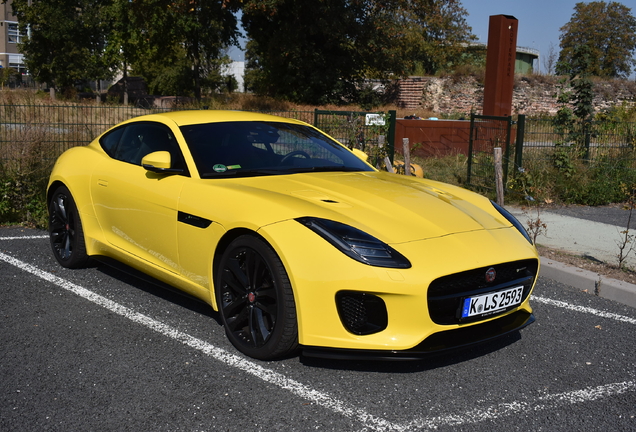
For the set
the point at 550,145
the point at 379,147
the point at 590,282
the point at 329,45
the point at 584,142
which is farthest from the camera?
the point at 329,45

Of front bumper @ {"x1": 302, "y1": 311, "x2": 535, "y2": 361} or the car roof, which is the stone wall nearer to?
the car roof

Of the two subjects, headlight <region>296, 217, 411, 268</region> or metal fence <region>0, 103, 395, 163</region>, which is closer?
headlight <region>296, 217, 411, 268</region>

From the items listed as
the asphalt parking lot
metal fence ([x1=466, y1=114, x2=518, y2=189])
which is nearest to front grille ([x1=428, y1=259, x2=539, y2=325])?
the asphalt parking lot

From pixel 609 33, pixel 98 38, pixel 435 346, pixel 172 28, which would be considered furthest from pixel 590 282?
pixel 609 33

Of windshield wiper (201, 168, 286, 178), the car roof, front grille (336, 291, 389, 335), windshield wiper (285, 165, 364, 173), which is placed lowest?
front grille (336, 291, 389, 335)

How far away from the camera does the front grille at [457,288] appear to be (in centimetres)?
322

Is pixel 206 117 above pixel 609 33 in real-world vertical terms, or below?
below

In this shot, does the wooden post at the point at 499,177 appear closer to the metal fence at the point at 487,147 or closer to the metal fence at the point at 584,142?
the metal fence at the point at 487,147

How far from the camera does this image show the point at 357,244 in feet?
10.8

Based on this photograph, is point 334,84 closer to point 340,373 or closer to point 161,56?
point 161,56

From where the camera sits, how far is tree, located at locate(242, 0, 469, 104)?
33.1m

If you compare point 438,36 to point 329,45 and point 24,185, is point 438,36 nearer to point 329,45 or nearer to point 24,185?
point 329,45

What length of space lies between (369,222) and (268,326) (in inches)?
32.7

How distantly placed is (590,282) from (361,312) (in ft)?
10.1
